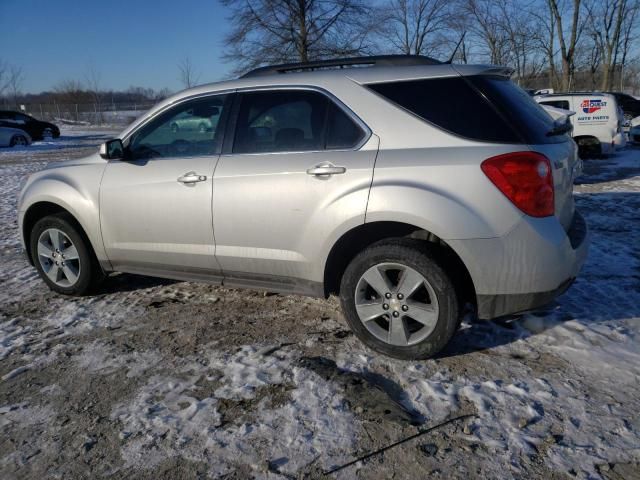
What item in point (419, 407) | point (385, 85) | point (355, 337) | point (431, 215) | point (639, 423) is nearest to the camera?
point (639, 423)

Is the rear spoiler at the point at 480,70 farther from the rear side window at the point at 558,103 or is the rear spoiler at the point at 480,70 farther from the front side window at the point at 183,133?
the rear side window at the point at 558,103

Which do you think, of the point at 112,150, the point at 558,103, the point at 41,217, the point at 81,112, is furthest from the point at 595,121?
the point at 81,112

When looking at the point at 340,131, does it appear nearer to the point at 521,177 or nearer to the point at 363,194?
the point at 363,194

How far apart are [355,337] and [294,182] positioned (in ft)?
3.83

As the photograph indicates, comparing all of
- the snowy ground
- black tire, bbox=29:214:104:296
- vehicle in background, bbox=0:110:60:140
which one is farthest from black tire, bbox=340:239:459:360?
vehicle in background, bbox=0:110:60:140

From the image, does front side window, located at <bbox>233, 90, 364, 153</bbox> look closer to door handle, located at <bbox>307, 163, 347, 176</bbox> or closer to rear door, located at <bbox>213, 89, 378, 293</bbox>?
rear door, located at <bbox>213, 89, 378, 293</bbox>

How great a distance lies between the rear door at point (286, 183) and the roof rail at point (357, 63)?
282 mm

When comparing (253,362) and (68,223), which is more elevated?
(68,223)

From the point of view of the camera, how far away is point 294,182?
127 inches

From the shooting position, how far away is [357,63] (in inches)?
138

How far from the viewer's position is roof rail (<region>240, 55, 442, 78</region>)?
10.9ft

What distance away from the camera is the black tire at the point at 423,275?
9.63 ft

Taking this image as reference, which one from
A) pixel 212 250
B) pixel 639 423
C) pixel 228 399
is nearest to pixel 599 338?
pixel 639 423

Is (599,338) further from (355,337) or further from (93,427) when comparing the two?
(93,427)
